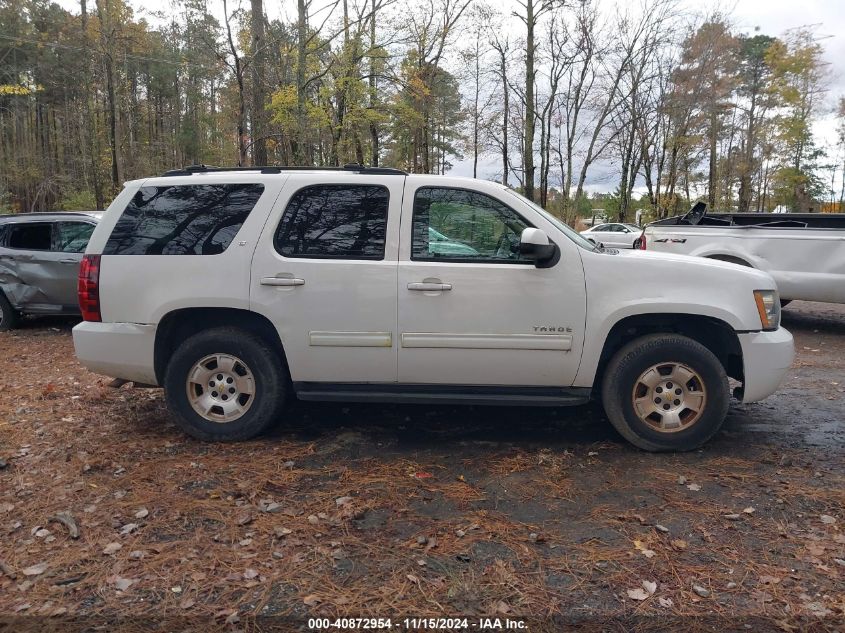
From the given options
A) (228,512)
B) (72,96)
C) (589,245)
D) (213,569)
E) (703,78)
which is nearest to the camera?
(213,569)

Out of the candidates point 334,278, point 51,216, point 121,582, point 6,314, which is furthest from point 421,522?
point 6,314

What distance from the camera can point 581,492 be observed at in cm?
359

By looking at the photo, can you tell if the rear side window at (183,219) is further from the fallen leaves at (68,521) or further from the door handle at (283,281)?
the fallen leaves at (68,521)

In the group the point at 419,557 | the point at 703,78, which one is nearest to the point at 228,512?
the point at 419,557

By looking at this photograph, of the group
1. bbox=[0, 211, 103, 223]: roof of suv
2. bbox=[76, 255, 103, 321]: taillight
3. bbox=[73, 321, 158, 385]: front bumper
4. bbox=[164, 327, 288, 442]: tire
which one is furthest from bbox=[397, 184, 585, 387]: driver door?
bbox=[0, 211, 103, 223]: roof of suv

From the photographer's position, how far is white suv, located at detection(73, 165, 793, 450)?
4082mm

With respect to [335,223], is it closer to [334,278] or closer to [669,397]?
[334,278]

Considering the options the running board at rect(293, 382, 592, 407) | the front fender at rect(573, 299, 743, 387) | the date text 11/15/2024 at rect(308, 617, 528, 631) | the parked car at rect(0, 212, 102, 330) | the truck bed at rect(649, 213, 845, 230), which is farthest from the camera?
the truck bed at rect(649, 213, 845, 230)

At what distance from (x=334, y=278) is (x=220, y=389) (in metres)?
1.23

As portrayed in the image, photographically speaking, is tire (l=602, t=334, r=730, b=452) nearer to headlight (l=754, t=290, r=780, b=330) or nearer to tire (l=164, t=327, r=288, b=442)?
headlight (l=754, t=290, r=780, b=330)

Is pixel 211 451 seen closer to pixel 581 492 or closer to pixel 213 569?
pixel 213 569

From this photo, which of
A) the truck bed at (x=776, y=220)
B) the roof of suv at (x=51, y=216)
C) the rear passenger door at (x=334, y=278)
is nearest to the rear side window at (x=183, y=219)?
the rear passenger door at (x=334, y=278)

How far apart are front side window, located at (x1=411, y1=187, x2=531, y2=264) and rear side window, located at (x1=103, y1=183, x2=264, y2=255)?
1.26 metres

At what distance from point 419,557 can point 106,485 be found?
7.12 ft
